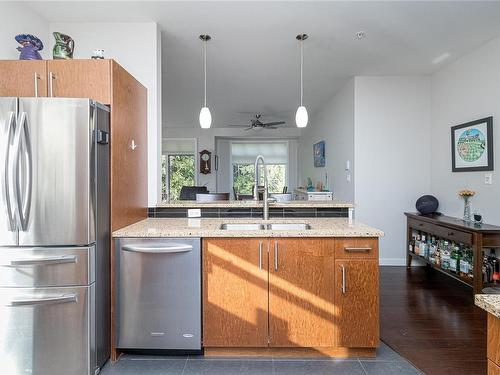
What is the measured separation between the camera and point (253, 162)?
8984 mm

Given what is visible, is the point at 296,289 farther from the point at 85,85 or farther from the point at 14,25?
the point at 14,25

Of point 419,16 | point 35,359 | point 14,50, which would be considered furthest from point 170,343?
point 419,16

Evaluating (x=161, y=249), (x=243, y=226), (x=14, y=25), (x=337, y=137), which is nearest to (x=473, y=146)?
(x=337, y=137)

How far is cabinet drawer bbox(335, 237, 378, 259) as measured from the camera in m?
2.03

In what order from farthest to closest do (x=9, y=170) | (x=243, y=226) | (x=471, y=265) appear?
(x=471, y=265), (x=243, y=226), (x=9, y=170)

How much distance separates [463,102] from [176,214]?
11.1 feet

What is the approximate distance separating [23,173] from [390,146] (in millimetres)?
4083

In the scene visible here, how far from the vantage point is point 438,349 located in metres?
2.26

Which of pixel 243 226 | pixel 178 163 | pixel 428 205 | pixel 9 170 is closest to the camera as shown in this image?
pixel 9 170

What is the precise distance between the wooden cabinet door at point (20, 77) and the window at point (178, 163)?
6326 millimetres

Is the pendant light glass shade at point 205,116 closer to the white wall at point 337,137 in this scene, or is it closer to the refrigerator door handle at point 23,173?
the refrigerator door handle at point 23,173

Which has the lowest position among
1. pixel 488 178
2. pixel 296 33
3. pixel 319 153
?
pixel 488 178

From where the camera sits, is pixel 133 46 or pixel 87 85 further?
pixel 133 46

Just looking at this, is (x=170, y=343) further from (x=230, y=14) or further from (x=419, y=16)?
(x=419, y=16)
